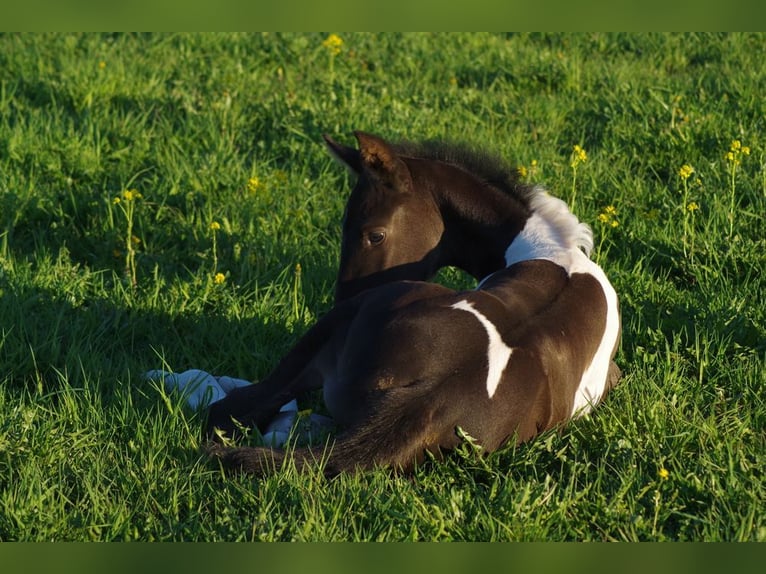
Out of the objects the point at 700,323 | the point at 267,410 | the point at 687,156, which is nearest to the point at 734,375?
the point at 700,323

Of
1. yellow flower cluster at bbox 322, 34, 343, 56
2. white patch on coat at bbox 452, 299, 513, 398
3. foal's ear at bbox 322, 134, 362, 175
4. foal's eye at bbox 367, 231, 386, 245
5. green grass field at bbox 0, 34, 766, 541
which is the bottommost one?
green grass field at bbox 0, 34, 766, 541

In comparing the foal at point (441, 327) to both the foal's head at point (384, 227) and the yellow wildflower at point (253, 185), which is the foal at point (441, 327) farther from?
the yellow wildflower at point (253, 185)

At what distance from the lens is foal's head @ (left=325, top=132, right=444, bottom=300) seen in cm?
566

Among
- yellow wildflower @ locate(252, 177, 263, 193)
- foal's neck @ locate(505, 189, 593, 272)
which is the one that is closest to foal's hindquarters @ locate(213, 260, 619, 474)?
foal's neck @ locate(505, 189, 593, 272)

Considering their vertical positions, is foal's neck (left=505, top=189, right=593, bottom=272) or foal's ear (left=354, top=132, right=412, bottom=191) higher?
foal's ear (left=354, top=132, right=412, bottom=191)

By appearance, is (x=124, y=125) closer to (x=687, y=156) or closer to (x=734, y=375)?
(x=687, y=156)

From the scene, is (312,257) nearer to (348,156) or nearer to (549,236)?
(348,156)

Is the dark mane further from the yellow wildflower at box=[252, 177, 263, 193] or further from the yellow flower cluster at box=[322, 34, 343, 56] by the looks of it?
the yellow flower cluster at box=[322, 34, 343, 56]

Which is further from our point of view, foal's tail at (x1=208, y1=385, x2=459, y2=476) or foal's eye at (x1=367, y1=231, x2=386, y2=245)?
foal's eye at (x1=367, y1=231, x2=386, y2=245)

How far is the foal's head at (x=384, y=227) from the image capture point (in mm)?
5664

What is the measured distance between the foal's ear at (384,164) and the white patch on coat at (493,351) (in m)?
1.20

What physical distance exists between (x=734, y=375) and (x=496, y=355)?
160 cm

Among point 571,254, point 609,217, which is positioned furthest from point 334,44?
point 571,254

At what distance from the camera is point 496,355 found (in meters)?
4.53
